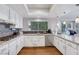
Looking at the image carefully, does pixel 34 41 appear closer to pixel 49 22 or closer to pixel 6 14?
pixel 49 22

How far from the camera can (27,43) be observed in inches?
248

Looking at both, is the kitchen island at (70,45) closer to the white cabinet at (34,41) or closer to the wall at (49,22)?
the white cabinet at (34,41)

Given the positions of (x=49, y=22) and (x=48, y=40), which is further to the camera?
(x=49, y=22)

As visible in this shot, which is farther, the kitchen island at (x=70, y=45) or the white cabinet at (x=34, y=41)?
the white cabinet at (x=34, y=41)

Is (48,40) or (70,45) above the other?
(70,45)

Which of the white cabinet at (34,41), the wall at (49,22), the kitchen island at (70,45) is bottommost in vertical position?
the white cabinet at (34,41)

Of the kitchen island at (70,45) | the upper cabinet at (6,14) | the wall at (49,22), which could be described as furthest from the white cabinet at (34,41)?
the kitchen island at (70,45)

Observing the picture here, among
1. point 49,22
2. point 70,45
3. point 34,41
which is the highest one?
point 49,22

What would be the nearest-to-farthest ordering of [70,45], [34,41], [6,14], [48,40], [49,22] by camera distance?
[70,45] → [6,14] → [34,41] → [48,40] → [49,22]

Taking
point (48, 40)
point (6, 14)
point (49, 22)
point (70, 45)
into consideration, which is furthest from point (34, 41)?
point (70, 45)

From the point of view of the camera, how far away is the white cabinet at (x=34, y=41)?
6.29 m

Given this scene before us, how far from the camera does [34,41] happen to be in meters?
6.32

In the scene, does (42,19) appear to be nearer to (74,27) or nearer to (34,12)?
(34,12)
